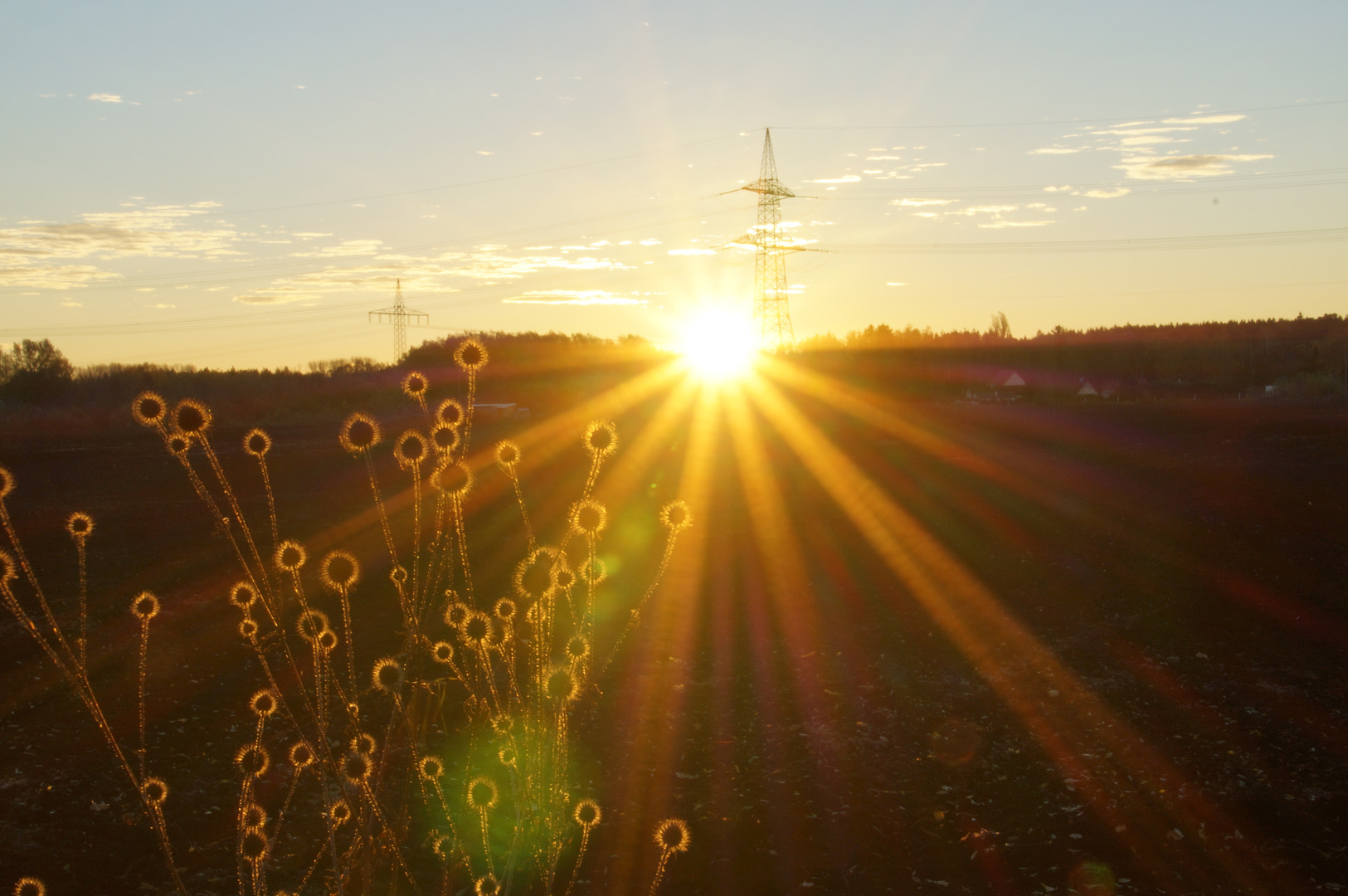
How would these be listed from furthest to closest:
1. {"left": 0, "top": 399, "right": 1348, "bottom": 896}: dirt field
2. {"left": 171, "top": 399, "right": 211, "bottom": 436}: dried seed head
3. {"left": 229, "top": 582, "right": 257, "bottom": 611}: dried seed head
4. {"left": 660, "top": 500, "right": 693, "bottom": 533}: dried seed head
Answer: {"left": 0, "top": 399, "right": 1348, "bottom": 896}: dirt field → {"left": 660, "top": 500, "right": 693, "bottom": 533}: dried seed head → {"left": 229, "top": 582, "right": 257, "bottom": 611}: dried seed head → {"left": 171, "top": 399, "right": 211, "bottom": 436}: dried seed head

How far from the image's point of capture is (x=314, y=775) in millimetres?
6398

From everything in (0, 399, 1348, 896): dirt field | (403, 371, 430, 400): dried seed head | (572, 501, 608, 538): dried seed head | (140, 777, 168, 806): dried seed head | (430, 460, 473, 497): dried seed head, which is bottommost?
(0, 399, 1348, 896): dirt field

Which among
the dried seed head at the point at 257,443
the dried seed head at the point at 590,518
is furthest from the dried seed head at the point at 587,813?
the dried seed head at the point at 257,443

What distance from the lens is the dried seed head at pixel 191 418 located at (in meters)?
2.74

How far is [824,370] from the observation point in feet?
124

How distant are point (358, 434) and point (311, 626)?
0.71m

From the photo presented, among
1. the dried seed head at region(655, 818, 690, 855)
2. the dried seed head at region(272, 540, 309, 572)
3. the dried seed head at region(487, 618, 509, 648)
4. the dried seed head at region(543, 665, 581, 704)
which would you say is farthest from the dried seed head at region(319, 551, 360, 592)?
the dried seed head at region(655, 818, 690, 855)

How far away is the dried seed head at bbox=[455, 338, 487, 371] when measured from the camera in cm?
330

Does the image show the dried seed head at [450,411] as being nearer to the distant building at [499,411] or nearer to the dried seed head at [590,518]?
the dried seed head at [590,518]

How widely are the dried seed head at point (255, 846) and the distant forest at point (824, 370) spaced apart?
3078cm

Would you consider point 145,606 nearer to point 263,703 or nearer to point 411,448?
point 263,703

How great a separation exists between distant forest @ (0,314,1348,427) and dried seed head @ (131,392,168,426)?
3035cm

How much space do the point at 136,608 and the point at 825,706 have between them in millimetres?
5881

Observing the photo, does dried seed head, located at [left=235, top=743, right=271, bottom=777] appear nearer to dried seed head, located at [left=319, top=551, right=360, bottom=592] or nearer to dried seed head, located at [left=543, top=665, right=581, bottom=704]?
dried seed head, located at [left=319, top=551, right=360, bottom=592]
